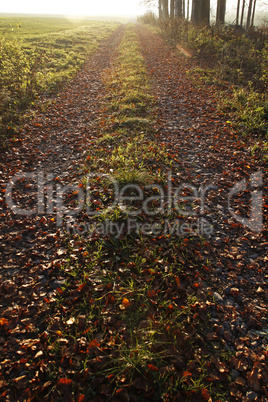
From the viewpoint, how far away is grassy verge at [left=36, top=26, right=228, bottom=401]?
2320 mm

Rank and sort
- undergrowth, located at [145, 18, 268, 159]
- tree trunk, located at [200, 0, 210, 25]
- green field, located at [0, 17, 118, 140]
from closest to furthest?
1. undergrowth, located at [145, 18, 268, 159]
2. green field, located at [0, 17, 118, 140]
3. tree trunk, located at [200, 0, 210, 25]

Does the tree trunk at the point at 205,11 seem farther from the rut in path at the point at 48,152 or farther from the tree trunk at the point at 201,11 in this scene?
the rut in path at the point at 48,152

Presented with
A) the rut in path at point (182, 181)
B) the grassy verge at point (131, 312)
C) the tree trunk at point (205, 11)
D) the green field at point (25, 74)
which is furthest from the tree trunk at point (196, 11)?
the grassy verge at point (131, 312)

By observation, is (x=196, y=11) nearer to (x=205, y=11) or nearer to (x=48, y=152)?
(x=205, y=11)

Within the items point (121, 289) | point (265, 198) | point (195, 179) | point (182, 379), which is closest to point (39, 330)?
point (121, 289)

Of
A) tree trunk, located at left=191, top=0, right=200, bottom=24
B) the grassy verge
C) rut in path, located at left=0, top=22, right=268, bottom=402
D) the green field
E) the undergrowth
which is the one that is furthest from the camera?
tree trunk, located at left=191, top=0, right=200, bottom=24

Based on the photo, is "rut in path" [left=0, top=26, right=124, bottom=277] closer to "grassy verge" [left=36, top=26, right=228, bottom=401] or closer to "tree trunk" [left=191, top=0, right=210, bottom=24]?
"grassy verge" [left=36, top=26, right=228, bottom=401]

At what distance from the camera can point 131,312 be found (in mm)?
2908

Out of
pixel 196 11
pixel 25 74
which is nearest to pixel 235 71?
pixel 25 74

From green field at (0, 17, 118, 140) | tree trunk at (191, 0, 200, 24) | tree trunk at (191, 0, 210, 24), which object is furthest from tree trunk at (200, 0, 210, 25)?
green field at (0, 17, 118, 140)

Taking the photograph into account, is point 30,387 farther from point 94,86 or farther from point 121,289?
point 94,86

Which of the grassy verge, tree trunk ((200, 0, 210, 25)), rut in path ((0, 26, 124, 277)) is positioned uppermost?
tree trunk ((200, 0, 210, 25))

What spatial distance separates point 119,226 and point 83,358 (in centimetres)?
202

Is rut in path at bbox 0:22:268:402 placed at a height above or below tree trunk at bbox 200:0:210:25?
below
